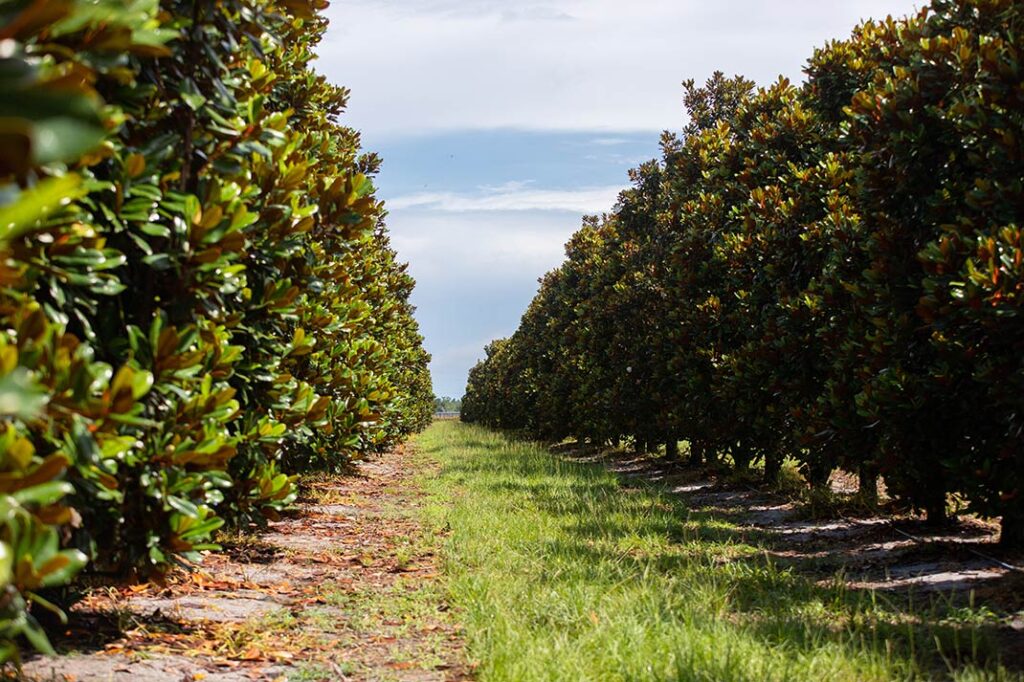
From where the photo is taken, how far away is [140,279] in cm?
429

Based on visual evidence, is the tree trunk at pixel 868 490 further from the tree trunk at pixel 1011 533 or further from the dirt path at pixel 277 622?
the dirt path at pixel 277 622

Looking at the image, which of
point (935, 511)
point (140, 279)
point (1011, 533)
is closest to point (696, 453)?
point (935, 511)

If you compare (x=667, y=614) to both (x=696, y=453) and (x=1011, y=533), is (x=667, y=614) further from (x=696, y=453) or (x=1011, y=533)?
(x=696, y=453)

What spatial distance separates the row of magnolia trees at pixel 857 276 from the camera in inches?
266

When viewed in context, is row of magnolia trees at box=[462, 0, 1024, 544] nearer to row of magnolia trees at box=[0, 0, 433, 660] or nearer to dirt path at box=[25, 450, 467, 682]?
dirt path at box=[25, 450, 467, 682]

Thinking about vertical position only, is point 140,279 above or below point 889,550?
above

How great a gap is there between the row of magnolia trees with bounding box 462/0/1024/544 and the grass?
1.90 m

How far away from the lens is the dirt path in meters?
4.37

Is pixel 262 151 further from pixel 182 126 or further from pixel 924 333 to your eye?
pixel 924 333

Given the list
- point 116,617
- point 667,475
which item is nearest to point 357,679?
point 116,617

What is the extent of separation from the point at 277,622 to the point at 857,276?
7.58 m

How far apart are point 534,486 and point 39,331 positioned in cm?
1116

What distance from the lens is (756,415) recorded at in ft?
41.2

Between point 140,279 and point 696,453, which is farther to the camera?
point 696,453
